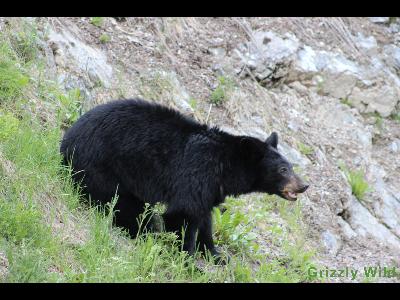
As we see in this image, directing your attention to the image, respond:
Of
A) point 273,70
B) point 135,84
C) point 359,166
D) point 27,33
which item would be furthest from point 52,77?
point 359,166

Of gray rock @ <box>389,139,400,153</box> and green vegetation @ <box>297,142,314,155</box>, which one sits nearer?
green vegetation @ <box>297,142,314,155</box>

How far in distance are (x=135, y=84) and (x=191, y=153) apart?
113 inches

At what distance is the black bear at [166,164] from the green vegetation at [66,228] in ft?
0.64

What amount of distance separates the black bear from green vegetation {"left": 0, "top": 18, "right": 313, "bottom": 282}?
195 mm

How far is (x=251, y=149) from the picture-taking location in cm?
641

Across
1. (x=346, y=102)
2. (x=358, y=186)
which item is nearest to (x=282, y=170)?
(x=358, y=186)

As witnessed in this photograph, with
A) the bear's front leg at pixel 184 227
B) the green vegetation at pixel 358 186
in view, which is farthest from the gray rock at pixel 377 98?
the bear's front leg at pixel 184 227

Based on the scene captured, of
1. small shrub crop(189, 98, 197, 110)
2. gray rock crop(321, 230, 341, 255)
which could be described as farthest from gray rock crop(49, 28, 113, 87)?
gray rock crop(321, 230, 341, 255)

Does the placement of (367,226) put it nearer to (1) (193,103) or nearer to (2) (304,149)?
(2) (304,149)

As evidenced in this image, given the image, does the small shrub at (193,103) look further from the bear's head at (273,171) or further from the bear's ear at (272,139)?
the bear's head at (273,171)

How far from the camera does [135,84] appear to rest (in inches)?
346

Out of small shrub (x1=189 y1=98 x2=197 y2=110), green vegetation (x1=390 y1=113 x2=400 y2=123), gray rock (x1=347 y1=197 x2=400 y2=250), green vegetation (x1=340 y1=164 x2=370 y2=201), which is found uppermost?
small shrub (x1=189 y1=98 x2=197 y2=110)

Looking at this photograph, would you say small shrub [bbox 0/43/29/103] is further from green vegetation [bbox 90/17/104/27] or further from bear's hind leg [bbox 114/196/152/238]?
green vegetation [bbox 90/17/104/27]

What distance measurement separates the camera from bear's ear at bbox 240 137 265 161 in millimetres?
6355
